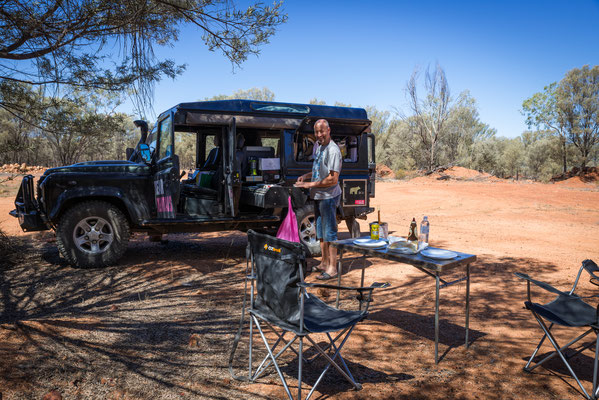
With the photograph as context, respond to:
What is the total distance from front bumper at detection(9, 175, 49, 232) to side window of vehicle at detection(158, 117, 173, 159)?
1.85m

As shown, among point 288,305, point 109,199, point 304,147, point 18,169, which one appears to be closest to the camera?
point 288,305

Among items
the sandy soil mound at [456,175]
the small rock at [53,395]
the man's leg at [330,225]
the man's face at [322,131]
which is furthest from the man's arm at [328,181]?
the sandy soil mound at [456,175]

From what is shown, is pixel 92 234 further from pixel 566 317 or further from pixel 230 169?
pixel 566 317

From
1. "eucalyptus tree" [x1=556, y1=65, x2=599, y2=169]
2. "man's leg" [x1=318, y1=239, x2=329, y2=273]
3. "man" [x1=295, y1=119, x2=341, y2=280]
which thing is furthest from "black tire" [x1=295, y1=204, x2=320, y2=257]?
A: "eucalyptus tree" [x1=556, y1=65, x2=599, y2=169]

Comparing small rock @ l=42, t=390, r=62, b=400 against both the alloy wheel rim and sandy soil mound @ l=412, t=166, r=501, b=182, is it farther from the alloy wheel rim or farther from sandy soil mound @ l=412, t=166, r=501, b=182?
sandy soil mound @ l=412, t=166, r=501, b=182

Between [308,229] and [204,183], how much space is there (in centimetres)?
209

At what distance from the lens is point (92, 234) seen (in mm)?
6105

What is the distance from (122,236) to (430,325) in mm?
4401

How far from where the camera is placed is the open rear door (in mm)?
6410

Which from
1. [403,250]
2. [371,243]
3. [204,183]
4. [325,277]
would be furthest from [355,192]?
[403,250]

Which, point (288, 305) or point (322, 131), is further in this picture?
point (322, 131)

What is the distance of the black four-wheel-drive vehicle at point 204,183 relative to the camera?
237 inches

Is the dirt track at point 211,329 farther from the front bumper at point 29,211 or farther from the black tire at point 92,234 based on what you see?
the front bumper at point 29,211

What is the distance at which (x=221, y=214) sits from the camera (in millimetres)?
6934
